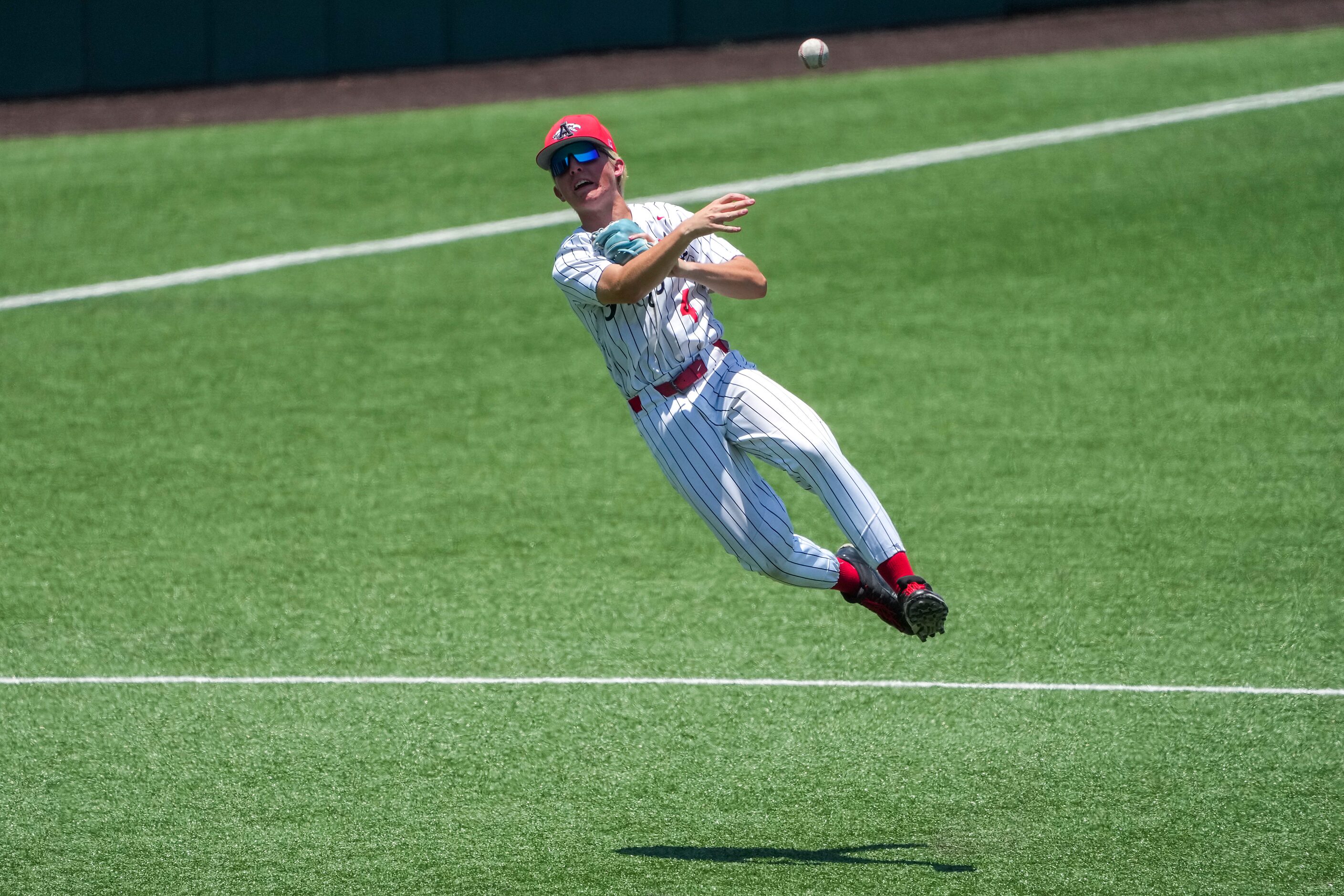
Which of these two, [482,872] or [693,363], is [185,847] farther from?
[693,363]

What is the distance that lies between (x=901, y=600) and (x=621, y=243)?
169 centimetres

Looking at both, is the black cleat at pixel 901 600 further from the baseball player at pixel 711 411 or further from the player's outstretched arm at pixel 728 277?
the player's outstretched arm at pixel 728 277

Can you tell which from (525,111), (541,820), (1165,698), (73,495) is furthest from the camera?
(525,111)

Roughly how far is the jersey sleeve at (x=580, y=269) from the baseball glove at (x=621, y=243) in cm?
5

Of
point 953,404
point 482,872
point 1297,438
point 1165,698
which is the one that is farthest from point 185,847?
point 1297,438

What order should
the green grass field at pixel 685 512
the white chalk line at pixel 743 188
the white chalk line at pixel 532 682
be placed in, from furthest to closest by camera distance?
the white chalk line at pixel 743 188
the white chalk line at pixel 532 682
the green grass field at pixel 685 512

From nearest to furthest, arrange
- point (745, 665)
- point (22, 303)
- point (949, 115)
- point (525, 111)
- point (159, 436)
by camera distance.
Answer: point (745, 665) → point (159, 436) → point (22, 303) → point (949, 115) → point (525, 111)

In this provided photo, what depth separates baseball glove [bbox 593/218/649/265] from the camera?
18.2 feet

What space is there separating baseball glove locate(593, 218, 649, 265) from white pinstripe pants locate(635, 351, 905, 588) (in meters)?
0.67

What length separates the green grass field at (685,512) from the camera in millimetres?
6145

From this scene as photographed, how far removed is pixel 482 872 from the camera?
18.9 feet

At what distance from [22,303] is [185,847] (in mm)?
8590

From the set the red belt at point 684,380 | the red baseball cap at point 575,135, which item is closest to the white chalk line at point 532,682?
the red belt at point 684,380

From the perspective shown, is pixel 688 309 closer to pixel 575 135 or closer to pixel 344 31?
pixel 575 135
